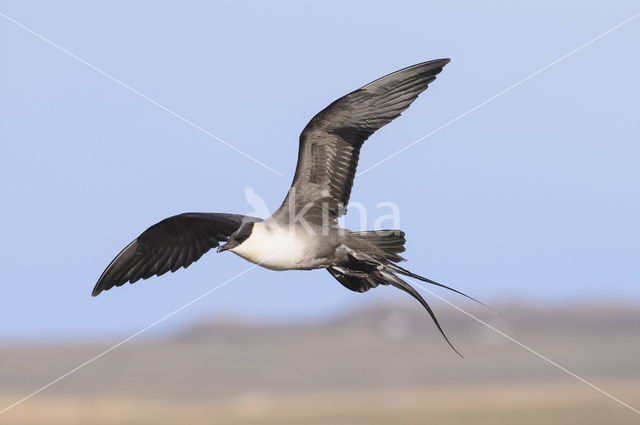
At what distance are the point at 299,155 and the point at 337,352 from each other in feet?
199

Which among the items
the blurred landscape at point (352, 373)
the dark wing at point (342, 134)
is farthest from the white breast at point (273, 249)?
the blurred landscape at point (352, 373)

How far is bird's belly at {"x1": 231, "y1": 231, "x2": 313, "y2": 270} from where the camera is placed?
43.1 ft

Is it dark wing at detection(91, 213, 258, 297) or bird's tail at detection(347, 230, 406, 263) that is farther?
dark wing at detection(91, 213, 258, 297)

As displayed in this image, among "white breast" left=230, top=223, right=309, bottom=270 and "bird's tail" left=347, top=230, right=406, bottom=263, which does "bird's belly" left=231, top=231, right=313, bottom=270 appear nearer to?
"white breast" left=230, top=223, right=309, bottom=270

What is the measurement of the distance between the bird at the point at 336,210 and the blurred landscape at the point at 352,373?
79.2 feet

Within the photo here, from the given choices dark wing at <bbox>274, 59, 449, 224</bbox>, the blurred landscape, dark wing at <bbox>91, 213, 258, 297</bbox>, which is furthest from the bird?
the blurred landscape

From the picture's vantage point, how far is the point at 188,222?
47.8 ft

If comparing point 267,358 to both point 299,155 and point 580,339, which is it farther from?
point 299,155

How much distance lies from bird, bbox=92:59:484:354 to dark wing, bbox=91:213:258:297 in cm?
28

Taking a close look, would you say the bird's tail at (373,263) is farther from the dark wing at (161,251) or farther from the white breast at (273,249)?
the dark wing at (161,251)

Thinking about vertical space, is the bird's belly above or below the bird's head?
below

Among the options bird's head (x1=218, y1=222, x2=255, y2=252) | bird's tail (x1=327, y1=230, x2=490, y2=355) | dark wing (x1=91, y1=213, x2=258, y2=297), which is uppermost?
dark wing (x1=91, y1=213, x2=258, y2=297)

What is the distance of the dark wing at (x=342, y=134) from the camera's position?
1374cm

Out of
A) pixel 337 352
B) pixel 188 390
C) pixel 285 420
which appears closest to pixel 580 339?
pixel 337 352
